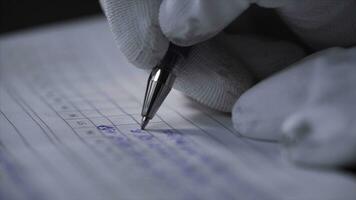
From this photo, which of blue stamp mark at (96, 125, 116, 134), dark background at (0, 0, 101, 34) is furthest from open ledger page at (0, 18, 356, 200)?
dark background at (0, 0, 101, 34)

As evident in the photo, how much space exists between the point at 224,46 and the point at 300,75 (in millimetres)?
126

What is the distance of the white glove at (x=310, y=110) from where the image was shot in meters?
0.38

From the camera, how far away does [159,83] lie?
0.49 m

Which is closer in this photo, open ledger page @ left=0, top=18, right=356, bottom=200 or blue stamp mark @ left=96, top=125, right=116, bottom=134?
open ledger page @ left=0, top=18, right=356, bottom=200

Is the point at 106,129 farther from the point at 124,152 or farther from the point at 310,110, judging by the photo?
the point at 310,110

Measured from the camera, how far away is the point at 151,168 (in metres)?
0.39

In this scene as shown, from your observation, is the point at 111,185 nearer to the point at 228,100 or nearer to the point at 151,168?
the point at 151,168

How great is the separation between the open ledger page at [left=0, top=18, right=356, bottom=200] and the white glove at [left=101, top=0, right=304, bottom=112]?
0.03m

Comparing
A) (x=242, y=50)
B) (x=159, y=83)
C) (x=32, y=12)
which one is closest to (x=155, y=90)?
(x=159, y=83)

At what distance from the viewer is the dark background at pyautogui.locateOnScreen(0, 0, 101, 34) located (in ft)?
3.52

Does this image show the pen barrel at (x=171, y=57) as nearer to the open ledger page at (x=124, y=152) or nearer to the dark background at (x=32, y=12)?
the open ledger page at (x=124, y=152)

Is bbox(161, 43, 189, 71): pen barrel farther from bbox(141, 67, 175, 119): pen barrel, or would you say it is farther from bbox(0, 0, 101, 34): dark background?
bbox(0, 0, 101, 34): dark background

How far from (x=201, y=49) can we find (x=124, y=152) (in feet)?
0.49

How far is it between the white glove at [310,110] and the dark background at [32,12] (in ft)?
2.45
